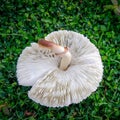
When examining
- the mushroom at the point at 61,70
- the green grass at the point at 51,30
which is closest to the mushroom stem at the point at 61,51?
the mushroom at the point at 61,70

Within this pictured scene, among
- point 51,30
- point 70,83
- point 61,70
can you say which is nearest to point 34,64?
point 61,70

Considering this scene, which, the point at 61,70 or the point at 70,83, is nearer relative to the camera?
the point at 70,83

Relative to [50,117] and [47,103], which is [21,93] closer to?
[50,117]

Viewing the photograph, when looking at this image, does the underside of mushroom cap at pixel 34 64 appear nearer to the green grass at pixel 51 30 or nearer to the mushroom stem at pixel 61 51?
the mushroom stem at pixel 61 51

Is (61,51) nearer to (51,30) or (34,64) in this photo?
(34,64)

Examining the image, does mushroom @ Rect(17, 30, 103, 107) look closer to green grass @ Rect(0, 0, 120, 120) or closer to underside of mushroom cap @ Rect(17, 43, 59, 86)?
underside of mushroom cap @ Rect(17, 43, 59, 86)

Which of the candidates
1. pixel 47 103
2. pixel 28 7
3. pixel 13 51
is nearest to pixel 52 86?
pixel 47 103
